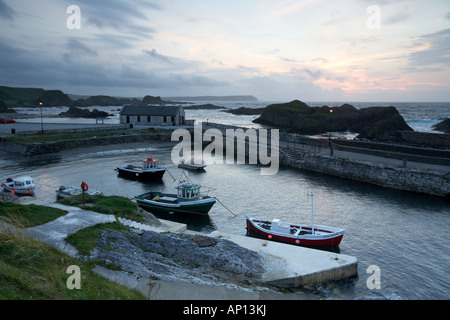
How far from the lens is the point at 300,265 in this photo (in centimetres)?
1470

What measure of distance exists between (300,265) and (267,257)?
1594mm

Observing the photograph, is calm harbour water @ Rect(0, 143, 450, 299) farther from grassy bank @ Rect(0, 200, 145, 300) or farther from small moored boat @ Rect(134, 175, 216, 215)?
grassy bank @ Rect(0, 200, 145, 300)

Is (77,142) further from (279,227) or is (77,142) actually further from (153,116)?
(279,227)

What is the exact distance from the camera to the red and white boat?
19.2 meters

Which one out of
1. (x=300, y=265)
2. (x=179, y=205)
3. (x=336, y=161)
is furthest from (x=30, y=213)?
(x=336, y=161)

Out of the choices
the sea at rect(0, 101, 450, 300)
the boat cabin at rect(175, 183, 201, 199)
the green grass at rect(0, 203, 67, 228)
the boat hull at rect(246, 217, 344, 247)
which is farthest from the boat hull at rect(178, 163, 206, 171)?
the green grass at rect(0, 203, 67, 228)

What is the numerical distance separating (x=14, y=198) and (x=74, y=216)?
653 cm

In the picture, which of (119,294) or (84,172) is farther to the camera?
(84,172)

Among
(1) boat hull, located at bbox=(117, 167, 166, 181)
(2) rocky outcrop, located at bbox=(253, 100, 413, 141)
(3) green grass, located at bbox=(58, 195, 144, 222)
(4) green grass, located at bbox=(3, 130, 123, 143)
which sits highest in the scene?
(2) rocky outcrop, located at bbox=(253, 100, 413, 141)

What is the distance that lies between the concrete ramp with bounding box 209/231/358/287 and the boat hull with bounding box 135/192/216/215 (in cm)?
818

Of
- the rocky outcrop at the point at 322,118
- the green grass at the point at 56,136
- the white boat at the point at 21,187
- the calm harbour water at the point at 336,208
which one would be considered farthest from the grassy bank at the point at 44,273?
the rocky outcrop at the point at 322,118

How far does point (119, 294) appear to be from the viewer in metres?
8.95
